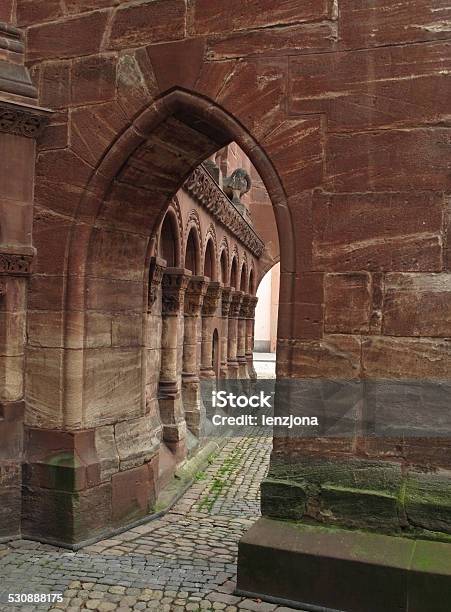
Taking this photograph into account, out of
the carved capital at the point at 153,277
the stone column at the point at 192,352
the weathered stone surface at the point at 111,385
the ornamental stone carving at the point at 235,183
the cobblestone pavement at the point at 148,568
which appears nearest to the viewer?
the cobblestone pavement at the point at 148,568

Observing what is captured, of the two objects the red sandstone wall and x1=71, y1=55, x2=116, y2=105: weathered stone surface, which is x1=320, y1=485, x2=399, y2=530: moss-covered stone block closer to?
the red sandstone wall

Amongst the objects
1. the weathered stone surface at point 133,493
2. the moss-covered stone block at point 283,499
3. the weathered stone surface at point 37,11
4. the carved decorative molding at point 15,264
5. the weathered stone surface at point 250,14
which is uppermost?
the weathered stone surface at point 37,11

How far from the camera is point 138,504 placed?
5238mm

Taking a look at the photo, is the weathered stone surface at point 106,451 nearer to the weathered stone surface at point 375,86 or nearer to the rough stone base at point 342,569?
the rough stone base at point 342,569

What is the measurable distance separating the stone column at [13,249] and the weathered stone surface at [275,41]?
→ 4.57 feet

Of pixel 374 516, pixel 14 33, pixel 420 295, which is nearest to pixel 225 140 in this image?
pixel 14 33

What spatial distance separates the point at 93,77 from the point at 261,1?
1.32 meters

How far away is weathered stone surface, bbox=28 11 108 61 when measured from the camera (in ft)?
14.8

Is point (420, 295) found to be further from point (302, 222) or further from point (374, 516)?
point (374, 516)

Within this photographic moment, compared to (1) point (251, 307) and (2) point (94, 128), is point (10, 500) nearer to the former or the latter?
(2) point (94, 128)

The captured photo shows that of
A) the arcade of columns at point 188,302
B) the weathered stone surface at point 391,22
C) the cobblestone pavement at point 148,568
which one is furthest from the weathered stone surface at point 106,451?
the weathered stone surface at point 391,22

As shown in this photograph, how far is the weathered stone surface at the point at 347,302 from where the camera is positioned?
12.4 ft

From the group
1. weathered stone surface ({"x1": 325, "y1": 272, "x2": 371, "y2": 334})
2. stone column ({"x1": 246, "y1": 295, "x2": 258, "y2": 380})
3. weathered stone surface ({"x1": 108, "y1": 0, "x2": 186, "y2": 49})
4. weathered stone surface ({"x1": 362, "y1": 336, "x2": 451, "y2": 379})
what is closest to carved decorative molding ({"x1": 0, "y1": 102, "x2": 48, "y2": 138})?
weathered stone surface ({"x1": 108, "y1": 0, "x2": 186, "y2": 49})

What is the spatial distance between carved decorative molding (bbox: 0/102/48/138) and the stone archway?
584 millimetres
